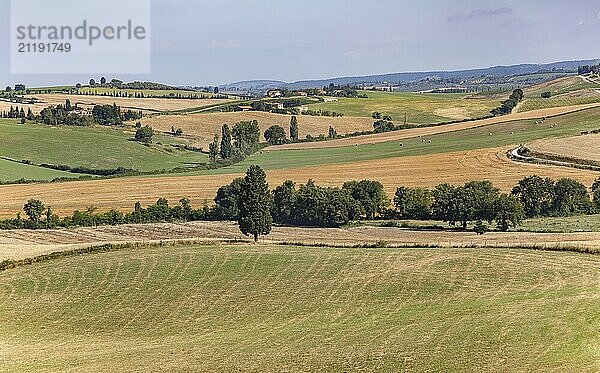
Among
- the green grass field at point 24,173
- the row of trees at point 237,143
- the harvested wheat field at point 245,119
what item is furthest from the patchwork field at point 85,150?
the harvested wheat field at point 245,119

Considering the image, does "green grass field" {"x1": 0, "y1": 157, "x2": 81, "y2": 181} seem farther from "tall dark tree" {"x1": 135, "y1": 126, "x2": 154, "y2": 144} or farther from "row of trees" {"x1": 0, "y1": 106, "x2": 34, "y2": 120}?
"row of trees" {"x1": 0, "y1": 106, "x2": 34, "y2": 120}

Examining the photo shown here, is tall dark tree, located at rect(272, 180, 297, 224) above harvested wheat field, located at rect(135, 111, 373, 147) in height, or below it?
below

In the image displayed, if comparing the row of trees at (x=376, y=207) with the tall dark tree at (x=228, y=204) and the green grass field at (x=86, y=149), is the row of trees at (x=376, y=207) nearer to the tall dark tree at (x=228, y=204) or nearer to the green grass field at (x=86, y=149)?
the tall dark tree at (x=228, y=204)

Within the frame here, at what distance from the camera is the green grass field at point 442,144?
12019cm

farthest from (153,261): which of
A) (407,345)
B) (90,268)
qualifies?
(407,345)

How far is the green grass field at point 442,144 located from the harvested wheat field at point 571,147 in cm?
524

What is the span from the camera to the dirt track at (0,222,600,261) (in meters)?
62.4

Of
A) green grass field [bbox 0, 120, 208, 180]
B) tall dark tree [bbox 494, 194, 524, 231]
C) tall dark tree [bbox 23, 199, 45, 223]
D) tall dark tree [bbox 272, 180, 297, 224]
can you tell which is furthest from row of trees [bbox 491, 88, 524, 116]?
tall dark tree [bbox 23, 199, 45, 223]

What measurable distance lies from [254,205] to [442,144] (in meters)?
66.9

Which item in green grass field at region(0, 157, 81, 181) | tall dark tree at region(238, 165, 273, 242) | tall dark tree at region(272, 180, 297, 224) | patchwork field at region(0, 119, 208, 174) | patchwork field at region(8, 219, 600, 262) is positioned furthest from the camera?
patchwork field at region(0, 119, 208, 174)

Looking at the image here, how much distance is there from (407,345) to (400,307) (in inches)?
379

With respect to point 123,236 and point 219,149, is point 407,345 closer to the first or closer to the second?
point 123,236

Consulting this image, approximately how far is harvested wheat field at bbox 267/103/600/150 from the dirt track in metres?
62.7

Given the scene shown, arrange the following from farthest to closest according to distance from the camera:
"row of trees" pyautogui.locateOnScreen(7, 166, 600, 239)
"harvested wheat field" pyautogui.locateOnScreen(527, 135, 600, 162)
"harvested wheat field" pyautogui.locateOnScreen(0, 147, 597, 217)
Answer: "harvested wheat field" pyautogui.locateOnScreen(527, 135, 600, 162) < "harvested wheat field" pyautogui.locateOnScreen(0, 147, 597, 217) < "row of trees" pyautogui.locateOnScreen(7, 166, 600, 239)
